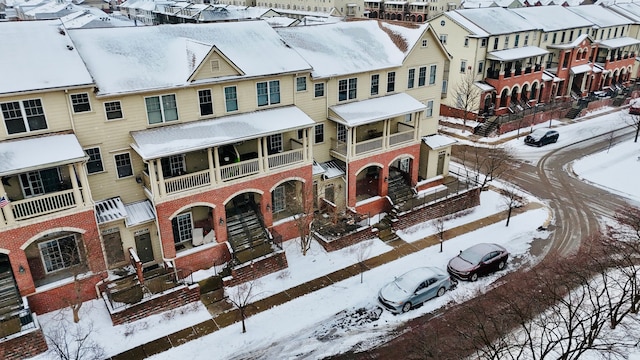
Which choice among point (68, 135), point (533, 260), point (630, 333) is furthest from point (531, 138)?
point (68, 135)

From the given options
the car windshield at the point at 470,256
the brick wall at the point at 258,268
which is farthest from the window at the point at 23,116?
the car windshield at the point at 470,256

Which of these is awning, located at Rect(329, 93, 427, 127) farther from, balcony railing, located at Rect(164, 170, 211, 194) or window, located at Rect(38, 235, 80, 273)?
window, located at Rect(38, 235, 80, 273)

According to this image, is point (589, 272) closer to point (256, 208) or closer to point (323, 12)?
point (256, 208)

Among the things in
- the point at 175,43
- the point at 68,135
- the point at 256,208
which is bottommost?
the point at 256,208

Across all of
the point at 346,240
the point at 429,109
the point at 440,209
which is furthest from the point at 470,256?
the point at 429,109

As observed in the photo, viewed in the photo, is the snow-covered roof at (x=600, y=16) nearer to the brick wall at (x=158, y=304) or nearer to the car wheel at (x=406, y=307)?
the car wheel at (x=406, y=307)

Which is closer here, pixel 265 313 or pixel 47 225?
pixel 47 225
